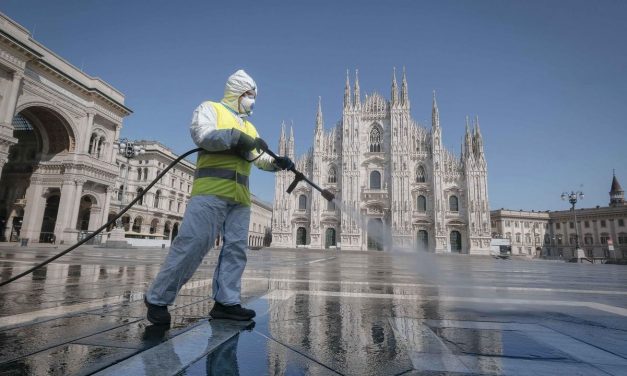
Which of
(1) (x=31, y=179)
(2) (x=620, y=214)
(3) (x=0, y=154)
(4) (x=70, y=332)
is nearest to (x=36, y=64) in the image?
(3) (x=0, y=154)

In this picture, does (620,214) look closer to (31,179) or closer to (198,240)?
(198,240)

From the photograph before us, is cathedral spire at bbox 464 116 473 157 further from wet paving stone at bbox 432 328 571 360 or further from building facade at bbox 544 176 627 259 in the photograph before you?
wet paving stone at bbox 432 328 571 360

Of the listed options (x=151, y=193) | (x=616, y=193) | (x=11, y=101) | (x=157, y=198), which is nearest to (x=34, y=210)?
(x=11, y=101)

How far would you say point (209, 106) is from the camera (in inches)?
87.5

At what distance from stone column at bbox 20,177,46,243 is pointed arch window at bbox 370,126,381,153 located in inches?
1138

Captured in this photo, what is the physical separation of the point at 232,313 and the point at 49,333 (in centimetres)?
84

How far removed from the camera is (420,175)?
34.2 metres

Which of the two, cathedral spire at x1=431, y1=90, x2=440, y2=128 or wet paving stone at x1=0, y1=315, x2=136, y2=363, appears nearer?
wet paving stone at x1=0, y1=315, x2=136, y2=363

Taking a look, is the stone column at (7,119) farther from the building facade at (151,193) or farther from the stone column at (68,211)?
the building facade at (151,193)

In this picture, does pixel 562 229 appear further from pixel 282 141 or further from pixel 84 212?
pixel 84 212

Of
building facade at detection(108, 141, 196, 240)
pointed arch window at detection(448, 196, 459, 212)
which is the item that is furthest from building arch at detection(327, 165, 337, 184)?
building facade at detection(108, 141, 196, 240)

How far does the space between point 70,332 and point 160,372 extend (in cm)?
79

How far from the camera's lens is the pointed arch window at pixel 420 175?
34.1 meters

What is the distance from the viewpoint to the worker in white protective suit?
190 centimetres
